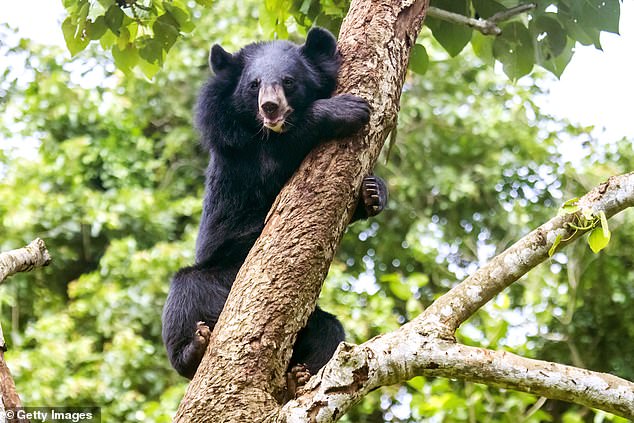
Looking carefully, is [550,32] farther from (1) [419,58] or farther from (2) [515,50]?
(1) [419,58]

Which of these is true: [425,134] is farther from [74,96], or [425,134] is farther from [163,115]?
[74,96]

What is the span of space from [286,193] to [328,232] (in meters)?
0.22

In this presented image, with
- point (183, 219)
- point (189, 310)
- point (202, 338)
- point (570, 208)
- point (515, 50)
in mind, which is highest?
point (183, 219)

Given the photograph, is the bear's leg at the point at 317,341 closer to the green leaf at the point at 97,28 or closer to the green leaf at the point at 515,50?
the green leaf at the point at 515,50

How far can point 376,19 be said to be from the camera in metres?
3.08

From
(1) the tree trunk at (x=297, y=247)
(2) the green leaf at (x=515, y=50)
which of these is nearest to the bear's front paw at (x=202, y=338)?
(1) the tree trunk at (x=297, y=247)

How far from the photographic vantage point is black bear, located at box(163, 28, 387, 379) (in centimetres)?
344

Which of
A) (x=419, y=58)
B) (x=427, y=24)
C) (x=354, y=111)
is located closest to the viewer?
(x=354, y=111)

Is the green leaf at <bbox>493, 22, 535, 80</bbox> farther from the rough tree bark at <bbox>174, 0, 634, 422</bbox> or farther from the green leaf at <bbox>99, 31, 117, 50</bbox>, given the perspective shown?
the green leaf at <bbox>99, 31, 117, 50</bbox>

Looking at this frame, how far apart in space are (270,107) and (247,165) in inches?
11.5

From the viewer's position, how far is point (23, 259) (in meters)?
2.51

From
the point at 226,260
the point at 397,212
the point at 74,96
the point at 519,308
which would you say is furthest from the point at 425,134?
the point at 226,260

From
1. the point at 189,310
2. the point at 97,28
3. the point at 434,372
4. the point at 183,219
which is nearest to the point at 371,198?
the point at 189,310

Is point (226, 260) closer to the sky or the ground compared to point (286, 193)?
closer to the sky
